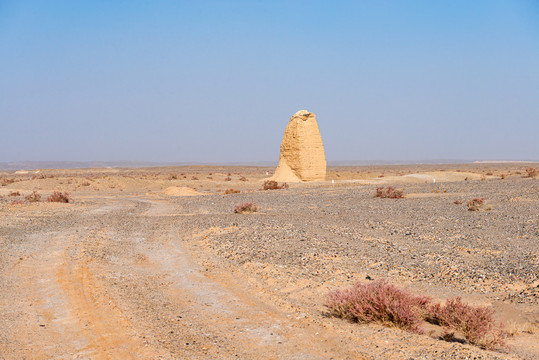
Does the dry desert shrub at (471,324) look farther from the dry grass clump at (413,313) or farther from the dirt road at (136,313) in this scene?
the dirt road at (136,313)

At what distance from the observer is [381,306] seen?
5.85 m

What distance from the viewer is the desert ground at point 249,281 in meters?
5.11

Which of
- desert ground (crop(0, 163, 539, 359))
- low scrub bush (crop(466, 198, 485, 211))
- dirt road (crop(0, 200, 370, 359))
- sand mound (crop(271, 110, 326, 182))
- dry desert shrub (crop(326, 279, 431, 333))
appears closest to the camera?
dirt road (crop(0, 200, 370, 359))

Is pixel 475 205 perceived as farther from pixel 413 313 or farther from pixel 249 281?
pixel 413 313

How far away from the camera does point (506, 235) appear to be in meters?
12.1

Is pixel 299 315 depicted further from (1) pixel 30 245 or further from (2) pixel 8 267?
(1) pixel 30 245

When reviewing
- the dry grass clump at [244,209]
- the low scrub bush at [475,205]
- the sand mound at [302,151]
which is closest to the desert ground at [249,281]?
the low scrub bush at [475,205]

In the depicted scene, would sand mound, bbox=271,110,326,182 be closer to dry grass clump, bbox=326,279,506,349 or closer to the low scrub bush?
the low scrub bush

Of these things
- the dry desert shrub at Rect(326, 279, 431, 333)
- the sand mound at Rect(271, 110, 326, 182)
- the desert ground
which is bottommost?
the desert ground

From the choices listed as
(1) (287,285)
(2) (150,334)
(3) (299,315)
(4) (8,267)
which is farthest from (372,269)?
(4) (8,267)

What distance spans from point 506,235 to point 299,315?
8.49 metres

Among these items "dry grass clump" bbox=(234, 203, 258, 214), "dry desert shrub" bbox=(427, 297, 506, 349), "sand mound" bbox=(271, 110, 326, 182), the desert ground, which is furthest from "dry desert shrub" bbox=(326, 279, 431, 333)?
"sand mound" bbox=(271, 110, 326, 182)

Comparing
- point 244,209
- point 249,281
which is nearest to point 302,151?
point 244,209

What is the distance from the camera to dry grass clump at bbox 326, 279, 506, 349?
17.5ft
